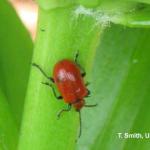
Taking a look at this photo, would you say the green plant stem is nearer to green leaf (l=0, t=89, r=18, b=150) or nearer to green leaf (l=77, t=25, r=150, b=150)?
green leaf (l=0, t=89, r=18, b=150)

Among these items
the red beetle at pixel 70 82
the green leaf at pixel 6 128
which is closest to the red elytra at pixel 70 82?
the red beetle at pixel 70 82

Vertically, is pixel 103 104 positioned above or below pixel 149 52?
below

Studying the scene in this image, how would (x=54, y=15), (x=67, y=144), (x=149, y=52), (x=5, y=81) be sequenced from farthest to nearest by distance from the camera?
1. (x=5, y=81)
2. (x=149, y=52)
3. (x=67, y=144)
4. (x=54, y=15)

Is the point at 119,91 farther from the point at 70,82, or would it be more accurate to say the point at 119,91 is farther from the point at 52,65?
the point at 52,65

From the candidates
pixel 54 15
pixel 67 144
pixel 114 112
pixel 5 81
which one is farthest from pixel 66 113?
pixel 5 81

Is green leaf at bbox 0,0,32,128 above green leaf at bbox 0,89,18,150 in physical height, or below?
above

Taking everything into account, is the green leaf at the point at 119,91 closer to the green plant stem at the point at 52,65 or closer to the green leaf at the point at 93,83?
the green leaf at the point at 93,83

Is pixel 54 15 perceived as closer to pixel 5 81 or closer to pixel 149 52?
pixel 149 52

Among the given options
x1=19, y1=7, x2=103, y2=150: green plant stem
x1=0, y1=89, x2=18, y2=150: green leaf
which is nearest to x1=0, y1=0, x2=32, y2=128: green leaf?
x1=0, y1=89, x2=18, y2=150: green leaf

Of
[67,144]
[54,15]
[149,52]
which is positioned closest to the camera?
[54,15]
